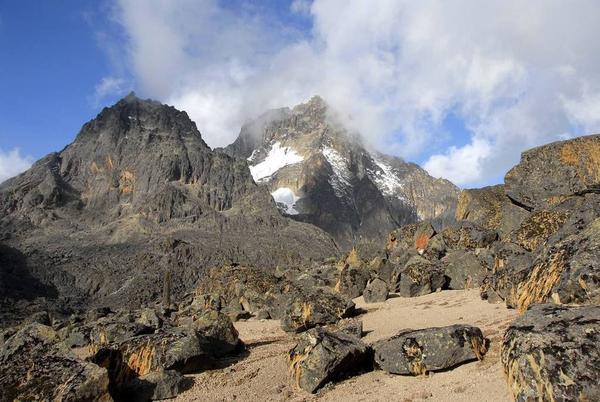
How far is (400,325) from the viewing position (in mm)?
21953

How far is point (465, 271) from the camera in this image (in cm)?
2841

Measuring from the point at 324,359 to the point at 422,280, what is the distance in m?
15.3

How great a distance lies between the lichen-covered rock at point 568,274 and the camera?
13227mm

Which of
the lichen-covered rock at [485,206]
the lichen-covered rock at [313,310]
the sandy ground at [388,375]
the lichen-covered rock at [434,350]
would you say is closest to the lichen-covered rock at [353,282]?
the sandy ground at [388,375]

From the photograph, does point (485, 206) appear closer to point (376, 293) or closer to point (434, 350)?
point (376, 293)

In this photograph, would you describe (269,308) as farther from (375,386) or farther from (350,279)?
(375,386)

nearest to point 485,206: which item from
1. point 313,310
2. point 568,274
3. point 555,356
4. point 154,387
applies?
point 313,310

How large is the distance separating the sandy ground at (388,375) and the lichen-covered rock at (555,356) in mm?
1161

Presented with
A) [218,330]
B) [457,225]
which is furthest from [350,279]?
[218,330]

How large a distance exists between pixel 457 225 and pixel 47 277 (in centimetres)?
16042

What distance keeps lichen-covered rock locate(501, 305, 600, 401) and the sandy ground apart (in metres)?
1.16

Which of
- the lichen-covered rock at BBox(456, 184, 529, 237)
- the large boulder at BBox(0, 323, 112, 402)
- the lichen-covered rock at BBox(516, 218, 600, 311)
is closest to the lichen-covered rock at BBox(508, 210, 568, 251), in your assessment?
the lichen-covered rock at BBox(456, 184, 529, 237)

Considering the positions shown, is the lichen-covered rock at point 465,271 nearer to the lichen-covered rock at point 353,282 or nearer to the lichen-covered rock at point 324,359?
the lichen-covered rock at point 353,282

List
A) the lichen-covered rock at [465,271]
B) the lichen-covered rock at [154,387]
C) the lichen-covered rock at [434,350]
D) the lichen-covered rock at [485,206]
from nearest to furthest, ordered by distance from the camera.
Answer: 1. the lichen-covered rock at [434,350]
2. the lichen-covered rock at [154,387]
3. the lichen-covered rock at [465,271]
4. the lichen-covered rock at [485,206]
